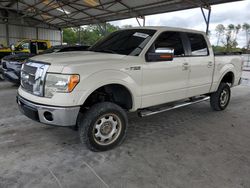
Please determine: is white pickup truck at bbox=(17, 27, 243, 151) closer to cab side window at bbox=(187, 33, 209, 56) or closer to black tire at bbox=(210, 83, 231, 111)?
cab side window at bbox=(187, 33, 209, 56)

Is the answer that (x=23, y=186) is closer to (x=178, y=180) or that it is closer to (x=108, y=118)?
(x=108, y=118)

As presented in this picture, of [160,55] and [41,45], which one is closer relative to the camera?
[160,55]

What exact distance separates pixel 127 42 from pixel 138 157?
6.25 ft

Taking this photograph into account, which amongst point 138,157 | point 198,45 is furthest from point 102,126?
point 198,45

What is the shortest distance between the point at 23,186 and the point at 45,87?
116cm

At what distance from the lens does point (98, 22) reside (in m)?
16.1

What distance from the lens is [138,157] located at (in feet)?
9.57

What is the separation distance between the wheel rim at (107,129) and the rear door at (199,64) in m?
1.80

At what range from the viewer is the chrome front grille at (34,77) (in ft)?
8.88

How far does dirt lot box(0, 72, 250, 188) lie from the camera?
240cm

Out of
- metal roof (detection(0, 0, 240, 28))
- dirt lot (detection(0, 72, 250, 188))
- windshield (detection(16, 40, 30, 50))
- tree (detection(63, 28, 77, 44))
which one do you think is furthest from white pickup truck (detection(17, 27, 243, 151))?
tree (detection(63, 28, 77, 44))

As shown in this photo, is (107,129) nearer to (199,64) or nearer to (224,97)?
(199,64)

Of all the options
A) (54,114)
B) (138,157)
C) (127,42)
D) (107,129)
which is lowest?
(138,157)

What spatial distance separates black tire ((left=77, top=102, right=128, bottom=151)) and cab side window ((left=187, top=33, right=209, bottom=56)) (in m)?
2.13
